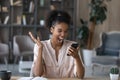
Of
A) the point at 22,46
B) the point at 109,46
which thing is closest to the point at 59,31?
the point at 109,46

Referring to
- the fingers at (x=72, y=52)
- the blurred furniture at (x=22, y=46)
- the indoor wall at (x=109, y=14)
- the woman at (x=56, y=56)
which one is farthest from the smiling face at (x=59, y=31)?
the indoor wall at (x=109, y=14)

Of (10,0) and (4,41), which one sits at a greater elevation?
(10,0)

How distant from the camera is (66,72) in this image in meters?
2.60

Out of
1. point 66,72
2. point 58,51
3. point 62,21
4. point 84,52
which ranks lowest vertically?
point 84,52

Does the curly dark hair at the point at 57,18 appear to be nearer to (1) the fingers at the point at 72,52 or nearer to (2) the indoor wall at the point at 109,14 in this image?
(1) the fingers at the point at 72,52

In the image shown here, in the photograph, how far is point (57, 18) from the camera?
2.62 metres

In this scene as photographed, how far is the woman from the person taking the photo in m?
2.53

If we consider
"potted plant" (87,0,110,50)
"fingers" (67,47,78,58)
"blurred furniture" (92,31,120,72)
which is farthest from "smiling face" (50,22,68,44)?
"potted plant" (87,0,110,50)

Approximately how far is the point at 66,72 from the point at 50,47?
0.27 metres

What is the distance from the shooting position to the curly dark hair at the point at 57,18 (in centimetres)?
259

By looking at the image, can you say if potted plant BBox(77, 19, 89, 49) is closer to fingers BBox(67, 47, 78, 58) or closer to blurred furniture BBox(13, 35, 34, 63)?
blurred furniture BBox(13, 35, 34, 63)

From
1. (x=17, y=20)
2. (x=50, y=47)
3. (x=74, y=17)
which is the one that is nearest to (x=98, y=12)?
(x=74, y=17)

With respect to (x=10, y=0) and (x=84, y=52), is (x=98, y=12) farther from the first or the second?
(x=10, y=0)

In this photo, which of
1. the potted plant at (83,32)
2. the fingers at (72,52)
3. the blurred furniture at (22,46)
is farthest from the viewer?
the potted plant at (83,32)
